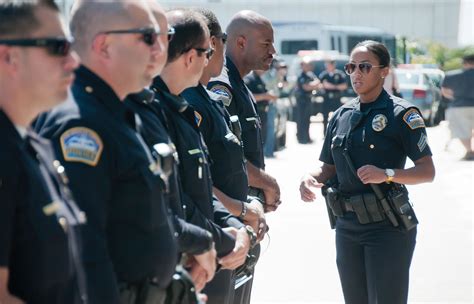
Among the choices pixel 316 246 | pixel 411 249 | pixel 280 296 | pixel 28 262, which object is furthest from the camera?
pixel 316 246

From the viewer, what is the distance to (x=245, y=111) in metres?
6.00

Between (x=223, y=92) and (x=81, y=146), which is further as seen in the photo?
(x=223, y=92)

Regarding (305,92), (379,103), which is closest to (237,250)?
(379,103)

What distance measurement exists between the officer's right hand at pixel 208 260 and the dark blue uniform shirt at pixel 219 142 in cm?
108

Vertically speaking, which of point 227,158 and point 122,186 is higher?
point 122,186

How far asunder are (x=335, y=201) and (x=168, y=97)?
211 centimetres

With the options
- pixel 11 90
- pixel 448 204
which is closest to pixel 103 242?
pixel 11 90

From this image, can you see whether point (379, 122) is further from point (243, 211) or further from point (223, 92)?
point (243, 211)

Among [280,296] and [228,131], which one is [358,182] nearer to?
[228,131]

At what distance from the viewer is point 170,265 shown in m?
3.43

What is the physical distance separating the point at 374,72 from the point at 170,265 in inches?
116

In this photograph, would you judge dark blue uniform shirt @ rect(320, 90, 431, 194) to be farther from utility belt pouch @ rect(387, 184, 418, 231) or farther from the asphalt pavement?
the asphalt pavement

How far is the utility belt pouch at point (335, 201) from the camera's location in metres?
6.07

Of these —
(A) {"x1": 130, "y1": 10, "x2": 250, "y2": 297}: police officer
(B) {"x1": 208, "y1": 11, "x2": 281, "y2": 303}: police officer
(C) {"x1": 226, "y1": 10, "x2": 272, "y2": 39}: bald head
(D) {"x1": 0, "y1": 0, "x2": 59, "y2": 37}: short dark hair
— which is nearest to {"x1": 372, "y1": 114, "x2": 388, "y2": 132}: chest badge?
(B) {"x1": 208, "y1": 11, "x2": 281, "y2": 303}: police officer
